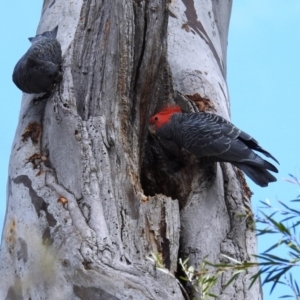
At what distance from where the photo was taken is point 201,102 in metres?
3.84

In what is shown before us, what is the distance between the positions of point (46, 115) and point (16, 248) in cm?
73

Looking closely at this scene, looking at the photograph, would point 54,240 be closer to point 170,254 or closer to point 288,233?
point 170,254

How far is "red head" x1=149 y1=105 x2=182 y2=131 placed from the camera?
3533 mm

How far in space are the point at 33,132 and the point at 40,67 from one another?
0.34 meters

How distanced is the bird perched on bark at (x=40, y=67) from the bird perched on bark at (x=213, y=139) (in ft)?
1.90

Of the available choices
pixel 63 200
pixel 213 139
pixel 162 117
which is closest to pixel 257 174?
pixel 213 139

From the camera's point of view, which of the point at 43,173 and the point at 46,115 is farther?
the point at 46,115

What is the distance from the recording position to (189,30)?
4.30 metres

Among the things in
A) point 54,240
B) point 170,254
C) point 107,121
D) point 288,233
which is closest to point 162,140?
point 107,121

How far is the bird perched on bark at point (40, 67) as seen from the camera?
338 centimetres

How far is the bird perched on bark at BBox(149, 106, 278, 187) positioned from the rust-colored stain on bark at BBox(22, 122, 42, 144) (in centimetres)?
60

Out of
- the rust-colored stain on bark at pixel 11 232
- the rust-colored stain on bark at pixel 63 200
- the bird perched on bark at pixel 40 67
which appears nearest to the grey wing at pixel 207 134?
the bird perched on bark at pixel 40 67

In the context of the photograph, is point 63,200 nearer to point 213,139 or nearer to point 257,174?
point 213,139

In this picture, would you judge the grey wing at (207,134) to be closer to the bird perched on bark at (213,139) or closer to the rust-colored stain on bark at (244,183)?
the bird perched on bark at (213,139)
